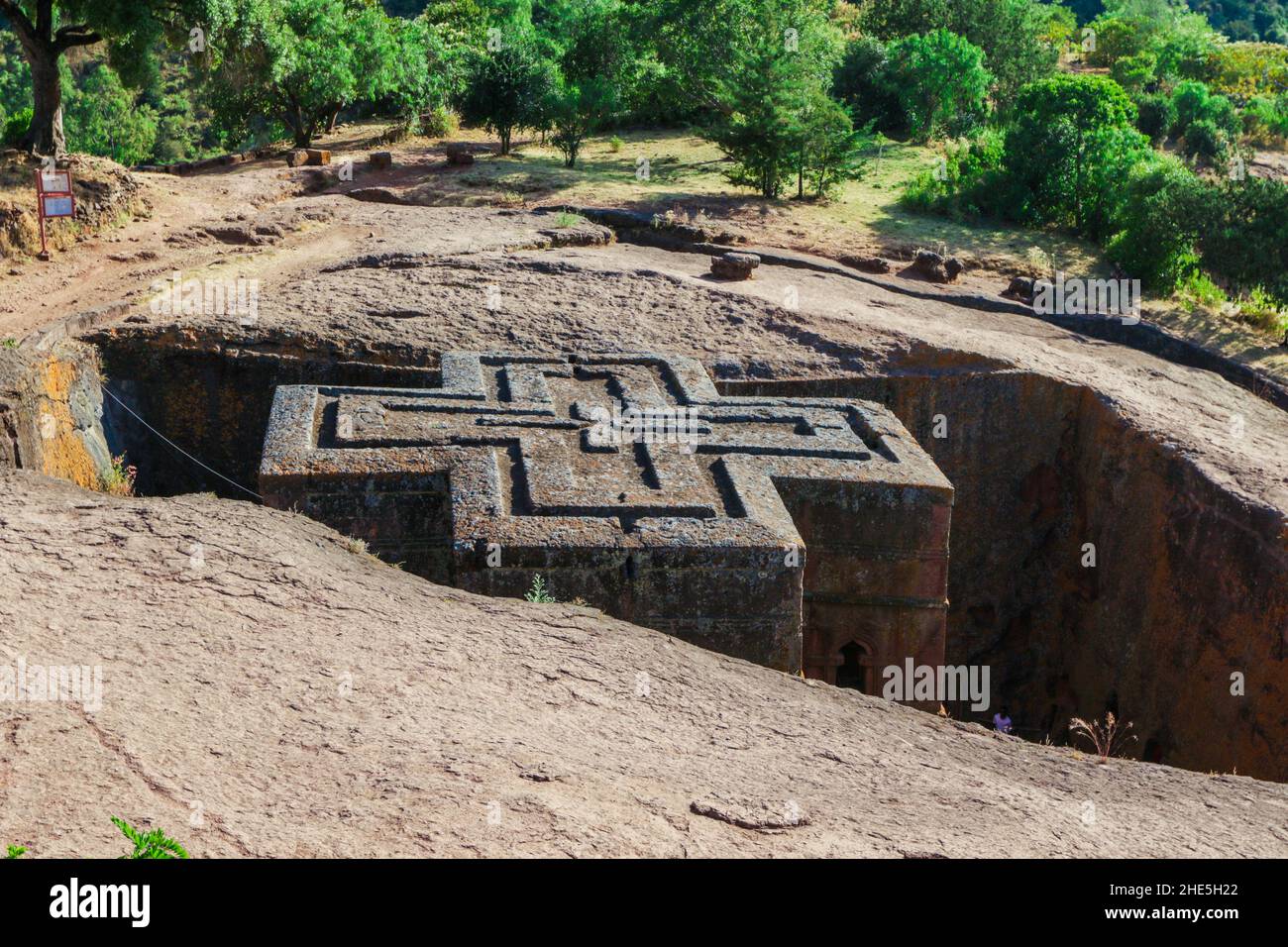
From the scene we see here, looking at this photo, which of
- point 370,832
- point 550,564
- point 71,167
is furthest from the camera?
point 71,167

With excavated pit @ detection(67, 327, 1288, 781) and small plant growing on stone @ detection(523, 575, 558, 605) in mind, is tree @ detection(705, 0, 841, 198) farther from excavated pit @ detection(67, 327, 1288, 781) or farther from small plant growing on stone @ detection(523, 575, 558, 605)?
small plant growing on stone @ detection(523, 575, 558, 605)

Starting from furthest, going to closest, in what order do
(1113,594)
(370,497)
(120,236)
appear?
(120,236), (1113,594), (370,497)

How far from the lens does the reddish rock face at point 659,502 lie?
627cm

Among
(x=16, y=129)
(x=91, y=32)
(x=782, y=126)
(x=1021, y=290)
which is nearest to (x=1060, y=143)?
(x=782, y=126)

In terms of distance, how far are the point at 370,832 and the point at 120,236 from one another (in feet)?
37.5

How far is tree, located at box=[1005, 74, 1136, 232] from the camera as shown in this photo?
54.5 feet

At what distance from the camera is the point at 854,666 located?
760cm

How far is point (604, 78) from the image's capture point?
65.5 ft

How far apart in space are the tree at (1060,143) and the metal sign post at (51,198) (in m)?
11.1

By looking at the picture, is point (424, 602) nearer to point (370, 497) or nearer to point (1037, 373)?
point (370, 497)

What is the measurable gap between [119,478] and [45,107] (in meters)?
7.86

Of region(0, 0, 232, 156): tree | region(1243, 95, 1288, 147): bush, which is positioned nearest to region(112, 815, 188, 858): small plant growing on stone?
region(0, 0, 232, 156): tree

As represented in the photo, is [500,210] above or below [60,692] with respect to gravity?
above
